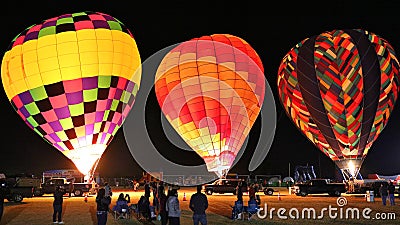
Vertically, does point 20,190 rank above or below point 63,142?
below

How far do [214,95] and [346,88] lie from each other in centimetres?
867

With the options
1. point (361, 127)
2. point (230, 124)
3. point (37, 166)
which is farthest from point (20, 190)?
point (37, 166)

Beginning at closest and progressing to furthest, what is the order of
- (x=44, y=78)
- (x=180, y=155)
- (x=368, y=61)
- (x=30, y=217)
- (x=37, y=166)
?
(x=30, y=217)
(x=44, y=78)
(x=368, y=61)
(x=37, y=166)
(x=180, y=155)

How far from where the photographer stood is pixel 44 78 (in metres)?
27.5

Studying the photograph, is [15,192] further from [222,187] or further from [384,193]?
[384,193]

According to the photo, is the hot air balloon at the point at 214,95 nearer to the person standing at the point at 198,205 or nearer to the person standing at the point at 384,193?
the person standing at the point at 384,193

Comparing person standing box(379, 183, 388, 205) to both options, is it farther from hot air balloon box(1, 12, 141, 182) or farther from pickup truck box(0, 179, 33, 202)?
pickup truck box(0, 179, 33, 202)

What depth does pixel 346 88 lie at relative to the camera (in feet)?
108

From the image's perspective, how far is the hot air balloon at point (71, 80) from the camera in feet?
90.4

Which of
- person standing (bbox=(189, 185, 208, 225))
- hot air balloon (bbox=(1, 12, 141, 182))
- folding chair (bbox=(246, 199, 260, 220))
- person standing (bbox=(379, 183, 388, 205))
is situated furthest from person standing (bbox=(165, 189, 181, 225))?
hot air balloon (bbox=(1, 12, 141, 182))

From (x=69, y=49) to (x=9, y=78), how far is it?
430 centimetres

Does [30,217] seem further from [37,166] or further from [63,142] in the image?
[37,166]

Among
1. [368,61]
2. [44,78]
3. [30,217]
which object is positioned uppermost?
[368,61]

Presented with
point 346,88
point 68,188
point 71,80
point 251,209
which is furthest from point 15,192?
point 346,88
